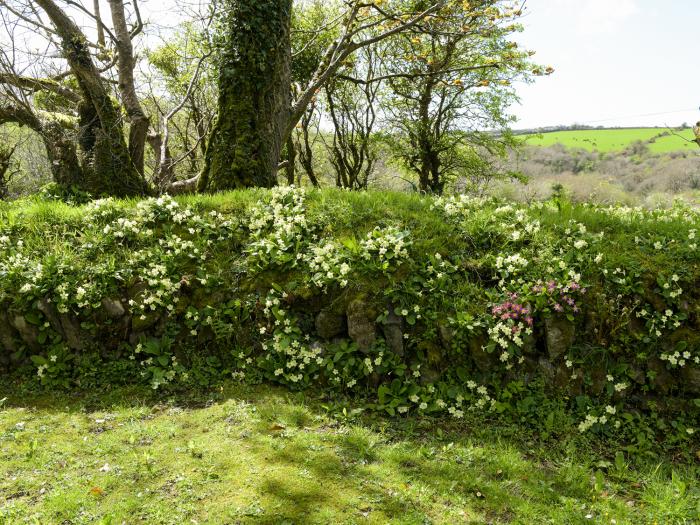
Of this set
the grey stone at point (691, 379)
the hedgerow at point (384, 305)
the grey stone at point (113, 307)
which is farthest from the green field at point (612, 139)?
the grey stone at point (113, 307)

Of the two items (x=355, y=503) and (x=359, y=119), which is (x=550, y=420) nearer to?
(x=355, y=503)

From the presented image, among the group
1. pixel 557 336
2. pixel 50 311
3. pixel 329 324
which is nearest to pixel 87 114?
pixel 50 311

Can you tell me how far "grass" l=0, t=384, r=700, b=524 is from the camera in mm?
3420

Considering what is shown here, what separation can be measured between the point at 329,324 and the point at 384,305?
0.68 metres

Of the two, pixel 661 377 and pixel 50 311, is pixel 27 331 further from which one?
pixel 661 377

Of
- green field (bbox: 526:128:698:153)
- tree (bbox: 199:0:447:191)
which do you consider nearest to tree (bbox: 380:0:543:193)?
tree (bbox: 199:0:447:191)

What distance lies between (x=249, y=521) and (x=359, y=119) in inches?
687

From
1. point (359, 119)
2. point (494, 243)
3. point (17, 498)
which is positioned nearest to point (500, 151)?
point (359, 119)

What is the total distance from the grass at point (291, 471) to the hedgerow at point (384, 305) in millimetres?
413

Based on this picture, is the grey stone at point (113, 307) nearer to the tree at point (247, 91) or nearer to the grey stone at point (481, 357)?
the tree at point (247, 91)

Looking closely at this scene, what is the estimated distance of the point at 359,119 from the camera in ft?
61.8

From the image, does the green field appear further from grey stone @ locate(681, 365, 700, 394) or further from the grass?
the grass

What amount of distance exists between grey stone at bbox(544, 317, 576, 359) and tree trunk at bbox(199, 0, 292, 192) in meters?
5.11

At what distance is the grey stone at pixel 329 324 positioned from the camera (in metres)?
5.21
